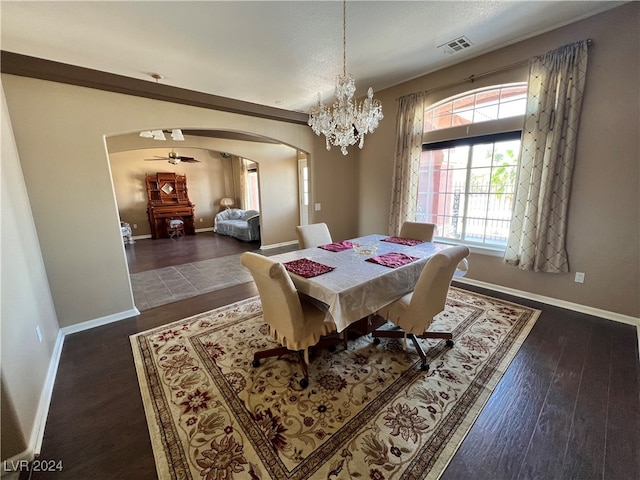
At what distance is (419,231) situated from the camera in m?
3.17

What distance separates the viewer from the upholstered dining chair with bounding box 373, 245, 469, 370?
1757 mm

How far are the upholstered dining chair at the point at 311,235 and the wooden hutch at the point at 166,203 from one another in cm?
657

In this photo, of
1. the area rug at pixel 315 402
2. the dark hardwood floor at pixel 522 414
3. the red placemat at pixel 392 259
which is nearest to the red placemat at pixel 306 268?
the red placemat at pixel 392 259

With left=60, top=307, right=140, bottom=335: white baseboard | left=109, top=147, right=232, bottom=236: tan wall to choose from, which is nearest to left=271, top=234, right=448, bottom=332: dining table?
left=60, top=307, right=140, bottom=335: white baseboard

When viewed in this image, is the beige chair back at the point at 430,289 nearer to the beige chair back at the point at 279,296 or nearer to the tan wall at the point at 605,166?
the beige chair back at the point at 279,296

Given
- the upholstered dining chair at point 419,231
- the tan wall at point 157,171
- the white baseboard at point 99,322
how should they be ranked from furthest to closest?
1. the tan wall at point 157,171
2. the upholstered dining chair at point 419,231
3. the white baseboard at point 99,322

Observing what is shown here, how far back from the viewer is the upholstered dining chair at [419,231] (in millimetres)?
3092

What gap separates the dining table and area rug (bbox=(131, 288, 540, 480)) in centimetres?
53

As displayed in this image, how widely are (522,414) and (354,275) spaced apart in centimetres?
136

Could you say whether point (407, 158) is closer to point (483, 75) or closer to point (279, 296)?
point (483, 75)

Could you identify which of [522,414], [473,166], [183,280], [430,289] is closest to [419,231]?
[473,166]

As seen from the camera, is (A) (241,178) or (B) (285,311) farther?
(A) (241,178)

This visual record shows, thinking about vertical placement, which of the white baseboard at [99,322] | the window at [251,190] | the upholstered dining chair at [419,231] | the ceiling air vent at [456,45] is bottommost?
the white baseboard at [99,322]

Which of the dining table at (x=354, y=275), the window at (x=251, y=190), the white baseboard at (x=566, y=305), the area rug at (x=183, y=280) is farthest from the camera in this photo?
the window at (x=251, y=190)
